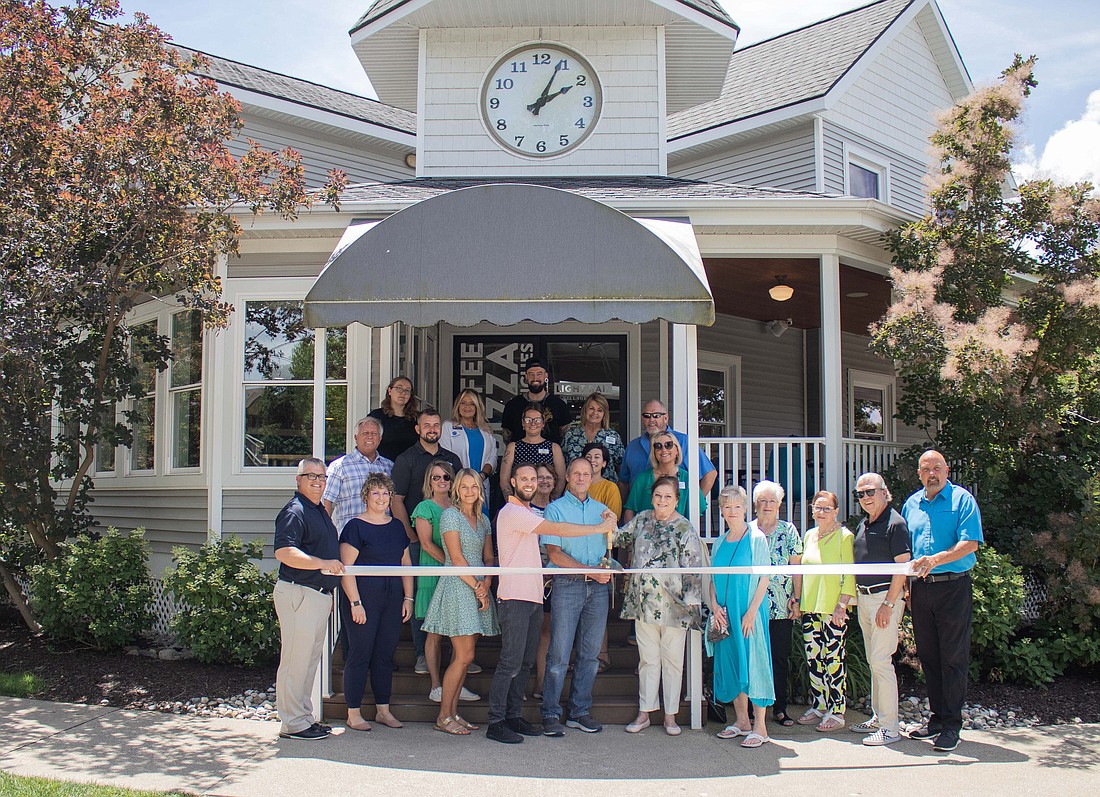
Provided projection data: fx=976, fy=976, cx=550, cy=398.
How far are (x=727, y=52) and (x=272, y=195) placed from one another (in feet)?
18.0

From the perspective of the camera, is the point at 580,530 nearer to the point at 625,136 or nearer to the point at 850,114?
the point at 625,136

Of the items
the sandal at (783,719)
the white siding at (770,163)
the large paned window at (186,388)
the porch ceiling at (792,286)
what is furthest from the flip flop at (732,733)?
the white siding at (770,163)

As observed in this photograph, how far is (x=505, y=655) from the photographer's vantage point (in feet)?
18.2

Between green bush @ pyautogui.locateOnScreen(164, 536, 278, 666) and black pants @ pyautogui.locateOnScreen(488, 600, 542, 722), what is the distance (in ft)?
7.65

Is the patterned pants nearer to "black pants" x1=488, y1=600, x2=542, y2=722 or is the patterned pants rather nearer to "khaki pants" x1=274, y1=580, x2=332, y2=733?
"black pants" x1=488, y1=600, x2=542, y2=722

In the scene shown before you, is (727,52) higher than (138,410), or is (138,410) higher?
(727,52)

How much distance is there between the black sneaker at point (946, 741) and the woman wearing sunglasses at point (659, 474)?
191 cm

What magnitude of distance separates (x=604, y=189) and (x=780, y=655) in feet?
14.8

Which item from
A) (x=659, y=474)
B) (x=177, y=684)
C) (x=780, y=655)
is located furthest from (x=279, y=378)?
(x=780, y=655)

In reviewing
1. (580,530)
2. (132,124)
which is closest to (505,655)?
(580,530)

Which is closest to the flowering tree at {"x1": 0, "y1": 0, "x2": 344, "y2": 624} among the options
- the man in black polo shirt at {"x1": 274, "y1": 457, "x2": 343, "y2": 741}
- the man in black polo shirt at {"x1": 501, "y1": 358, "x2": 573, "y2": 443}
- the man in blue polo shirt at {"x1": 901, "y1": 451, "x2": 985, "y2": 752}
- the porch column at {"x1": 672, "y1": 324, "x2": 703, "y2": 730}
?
the man in black polo shirt at {"x1": 501, "y1": 358, "x2": 573, "y2": 443}

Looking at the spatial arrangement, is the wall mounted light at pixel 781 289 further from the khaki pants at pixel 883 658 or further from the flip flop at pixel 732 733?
the flip flop at pixel 732 733

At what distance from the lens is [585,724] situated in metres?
5.68

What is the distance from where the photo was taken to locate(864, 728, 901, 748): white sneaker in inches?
219
